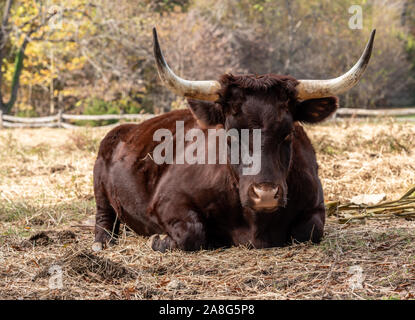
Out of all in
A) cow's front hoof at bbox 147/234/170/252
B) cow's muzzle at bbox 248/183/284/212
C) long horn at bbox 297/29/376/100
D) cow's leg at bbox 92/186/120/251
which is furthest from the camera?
cow's leg at bbox 92/186/120/251

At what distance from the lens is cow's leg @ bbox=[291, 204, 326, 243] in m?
4.55

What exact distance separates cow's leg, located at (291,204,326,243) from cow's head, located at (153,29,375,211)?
1.80ft

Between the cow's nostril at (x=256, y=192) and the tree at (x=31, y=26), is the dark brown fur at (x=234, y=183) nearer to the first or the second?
the cow's nostril at (x=256, y=192)

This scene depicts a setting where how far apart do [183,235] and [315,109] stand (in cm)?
148

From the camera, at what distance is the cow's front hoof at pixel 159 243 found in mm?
4721

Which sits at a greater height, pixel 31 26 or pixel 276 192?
pixel 31 26

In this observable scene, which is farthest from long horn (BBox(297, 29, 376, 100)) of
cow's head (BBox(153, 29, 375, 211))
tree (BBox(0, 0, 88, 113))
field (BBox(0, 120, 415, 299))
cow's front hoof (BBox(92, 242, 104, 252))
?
tree (BBox(0, 0, 88, 113))

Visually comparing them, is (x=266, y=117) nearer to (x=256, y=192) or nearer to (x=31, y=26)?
(x=256, y=192)

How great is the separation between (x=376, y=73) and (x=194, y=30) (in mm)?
9548

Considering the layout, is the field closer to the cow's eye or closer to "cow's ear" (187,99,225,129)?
the cow's eye

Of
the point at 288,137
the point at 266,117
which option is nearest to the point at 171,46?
the point at 288,137

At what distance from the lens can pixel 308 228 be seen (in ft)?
15.0
